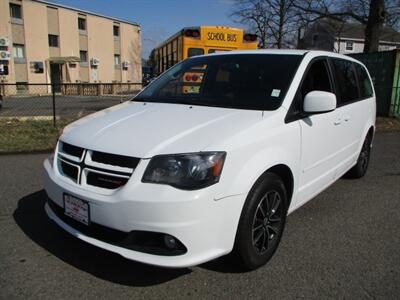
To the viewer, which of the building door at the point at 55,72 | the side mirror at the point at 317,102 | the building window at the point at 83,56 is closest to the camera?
the side mirror at the point at 317,102

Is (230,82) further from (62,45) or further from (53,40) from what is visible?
→ (62,45)

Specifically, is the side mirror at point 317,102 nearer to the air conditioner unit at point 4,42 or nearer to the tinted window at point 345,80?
the tinted window at point 345,80

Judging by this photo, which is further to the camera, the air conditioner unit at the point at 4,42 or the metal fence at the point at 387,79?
the air conditioner unit at the point at 4,42

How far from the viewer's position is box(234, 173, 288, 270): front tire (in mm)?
2957

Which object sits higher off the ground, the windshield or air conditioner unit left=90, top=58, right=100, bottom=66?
air conditioner unit left=90, top=58, right=100, bottom=66

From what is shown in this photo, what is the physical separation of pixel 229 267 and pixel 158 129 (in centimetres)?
124

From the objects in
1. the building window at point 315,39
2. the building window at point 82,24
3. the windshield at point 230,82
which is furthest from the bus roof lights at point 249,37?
the building window at point 315,39

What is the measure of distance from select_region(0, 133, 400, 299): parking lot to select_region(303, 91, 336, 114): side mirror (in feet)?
4.07

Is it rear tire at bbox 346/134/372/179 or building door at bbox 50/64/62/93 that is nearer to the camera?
rear tire at bbox 346/134/372/179

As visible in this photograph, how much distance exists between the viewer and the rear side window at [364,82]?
5.42 m

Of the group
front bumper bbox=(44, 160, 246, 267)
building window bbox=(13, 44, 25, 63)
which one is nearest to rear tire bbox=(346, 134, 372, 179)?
front bumper bbox=(44, 160, 246, 267)

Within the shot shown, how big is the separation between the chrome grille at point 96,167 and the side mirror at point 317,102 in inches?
64.5

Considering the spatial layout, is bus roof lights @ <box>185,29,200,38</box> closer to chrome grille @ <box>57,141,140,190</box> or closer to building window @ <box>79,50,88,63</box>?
chrome grille @ <box>57,141,140,190</box>

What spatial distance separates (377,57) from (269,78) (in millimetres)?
10482
